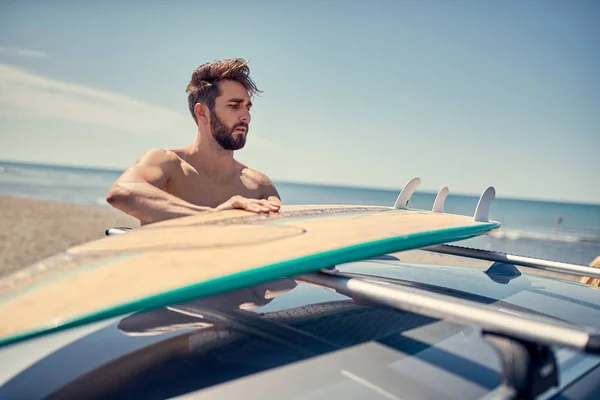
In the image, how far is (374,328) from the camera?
1.21m

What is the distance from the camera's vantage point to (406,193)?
9.26ft

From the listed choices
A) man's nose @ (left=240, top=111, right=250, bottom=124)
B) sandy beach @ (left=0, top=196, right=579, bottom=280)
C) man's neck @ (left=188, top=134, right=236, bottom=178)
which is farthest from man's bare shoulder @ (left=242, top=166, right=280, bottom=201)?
sandy beach @ (left=0, top=196, right=579, bottom=280)

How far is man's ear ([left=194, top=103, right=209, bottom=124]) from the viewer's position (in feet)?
10.3

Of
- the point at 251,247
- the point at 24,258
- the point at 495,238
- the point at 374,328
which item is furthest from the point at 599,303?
the point at 495,238

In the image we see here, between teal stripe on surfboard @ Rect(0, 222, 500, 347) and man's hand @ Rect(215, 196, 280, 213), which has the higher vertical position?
man's hand @ Rect(215, 196, 280, 213)

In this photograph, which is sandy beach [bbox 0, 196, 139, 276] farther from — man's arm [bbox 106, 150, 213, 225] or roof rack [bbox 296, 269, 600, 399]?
roof rack [bbox 296, 269, 600, 399]

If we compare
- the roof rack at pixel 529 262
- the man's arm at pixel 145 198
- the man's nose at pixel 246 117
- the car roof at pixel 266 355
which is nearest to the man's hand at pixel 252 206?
the man's arm at pixel 145 198

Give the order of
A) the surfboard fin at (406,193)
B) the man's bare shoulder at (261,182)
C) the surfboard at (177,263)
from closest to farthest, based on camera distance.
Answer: the surfboard at (177,263), the surfboard fin at (406,193), the man's bare shoulder at (261,182)

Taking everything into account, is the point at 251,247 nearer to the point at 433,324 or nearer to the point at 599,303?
the point at 433,324

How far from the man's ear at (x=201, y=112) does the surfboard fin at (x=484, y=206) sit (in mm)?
1901

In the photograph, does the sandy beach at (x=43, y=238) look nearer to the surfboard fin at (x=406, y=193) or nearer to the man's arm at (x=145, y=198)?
the surfboard fin at (x=406, y=193)

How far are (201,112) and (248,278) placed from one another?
2.25m

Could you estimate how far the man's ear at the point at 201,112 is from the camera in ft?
10.3

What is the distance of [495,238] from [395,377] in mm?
19976
